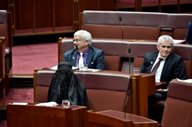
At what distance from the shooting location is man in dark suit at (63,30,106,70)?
8.68ft

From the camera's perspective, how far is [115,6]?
4.15 metres

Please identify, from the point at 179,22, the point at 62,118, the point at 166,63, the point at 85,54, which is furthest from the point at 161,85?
the point at 62,118

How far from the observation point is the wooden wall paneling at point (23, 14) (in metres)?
3.92

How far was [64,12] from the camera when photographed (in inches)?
161

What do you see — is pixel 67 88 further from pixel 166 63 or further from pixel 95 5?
pixel 95 5

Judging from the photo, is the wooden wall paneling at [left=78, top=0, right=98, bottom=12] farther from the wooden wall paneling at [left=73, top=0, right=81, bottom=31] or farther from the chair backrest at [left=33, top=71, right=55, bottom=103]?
the chair backrest at [left=33, top=71, right=55, bottom=103]

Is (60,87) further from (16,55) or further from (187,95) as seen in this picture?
(16,55)

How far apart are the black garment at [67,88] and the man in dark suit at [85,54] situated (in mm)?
446

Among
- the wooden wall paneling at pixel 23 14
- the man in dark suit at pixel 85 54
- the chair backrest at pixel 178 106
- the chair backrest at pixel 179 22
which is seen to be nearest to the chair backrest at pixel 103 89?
the chair backrest at pixel 178 106

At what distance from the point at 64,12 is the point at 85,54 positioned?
4.75 ft

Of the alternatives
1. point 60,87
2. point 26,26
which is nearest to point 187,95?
point 60,87

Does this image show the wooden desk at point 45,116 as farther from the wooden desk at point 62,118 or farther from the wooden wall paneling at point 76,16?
the wooden wall paneling at point 76,16

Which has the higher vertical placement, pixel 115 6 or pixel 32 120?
pixel 115 6

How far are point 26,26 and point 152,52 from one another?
158 cm
